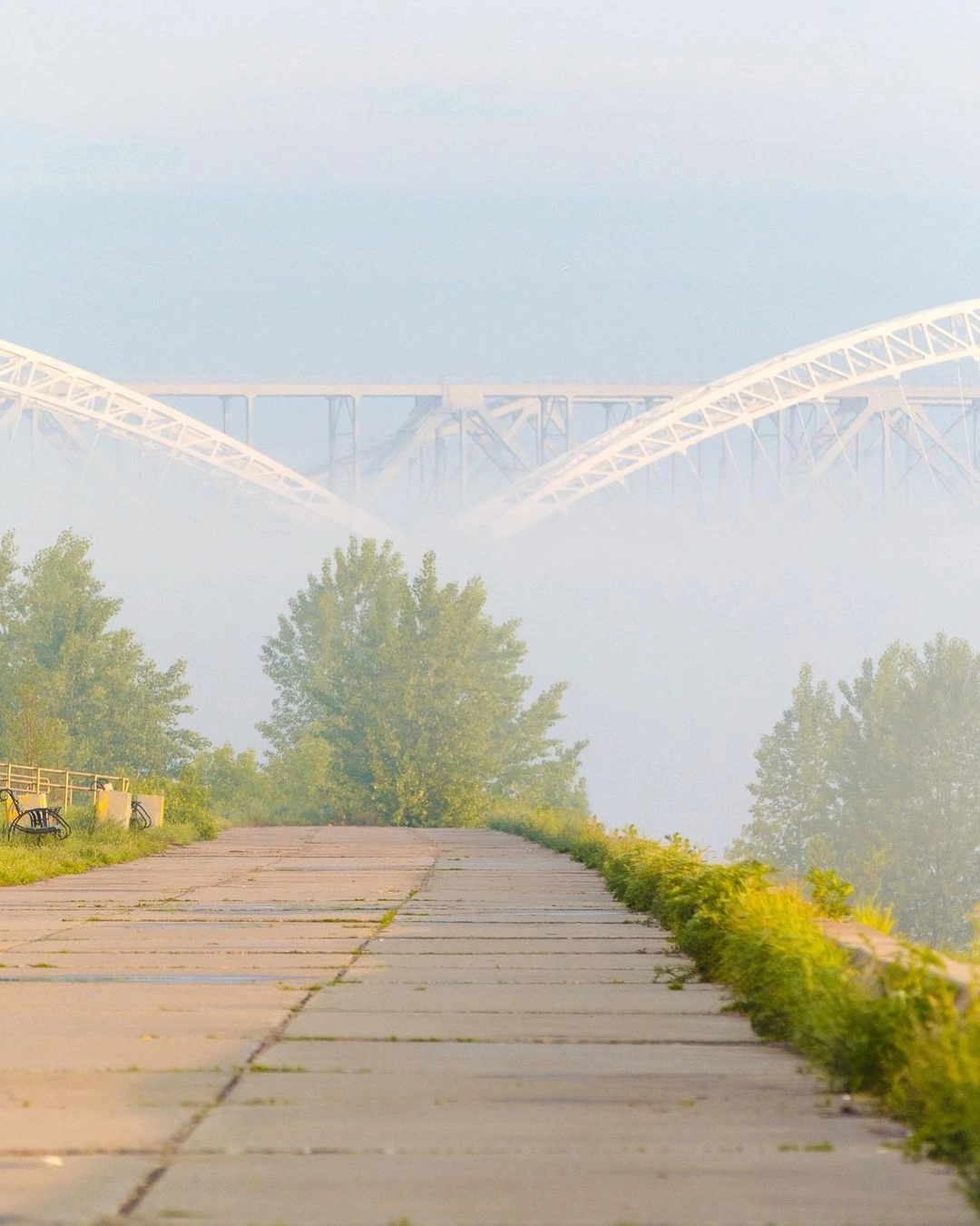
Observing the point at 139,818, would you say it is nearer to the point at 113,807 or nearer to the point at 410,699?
the point at 113,807

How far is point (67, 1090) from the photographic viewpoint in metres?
7.14

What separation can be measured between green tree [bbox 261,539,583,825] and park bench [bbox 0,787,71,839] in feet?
115

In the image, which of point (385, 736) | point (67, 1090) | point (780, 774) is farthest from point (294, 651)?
point (67, 1090)

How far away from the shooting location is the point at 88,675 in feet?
239

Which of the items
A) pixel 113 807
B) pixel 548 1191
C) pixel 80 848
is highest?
pixel 113 807

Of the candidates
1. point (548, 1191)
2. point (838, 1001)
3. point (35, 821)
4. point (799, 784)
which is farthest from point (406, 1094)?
point (799, 784)

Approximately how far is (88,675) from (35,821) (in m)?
49.3

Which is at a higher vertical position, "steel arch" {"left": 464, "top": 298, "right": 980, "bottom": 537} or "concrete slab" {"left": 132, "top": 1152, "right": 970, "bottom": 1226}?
"steel arch" {"left": 464, "top": 298, "right": 980, "bottom": 537}

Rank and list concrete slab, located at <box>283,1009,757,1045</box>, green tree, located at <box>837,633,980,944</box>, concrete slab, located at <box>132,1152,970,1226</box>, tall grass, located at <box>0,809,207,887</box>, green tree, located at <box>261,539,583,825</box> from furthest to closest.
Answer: green tree, located at <box>837,633,980,944</box> < green tree, located at <box>261,539,583,825</box> < tall grass, located at <box>0,809,207,887</box> < concrete slab, located at <box>283,1009,757,1045</box> < concrete slab, located at <box>132,1152,970,1226</box>

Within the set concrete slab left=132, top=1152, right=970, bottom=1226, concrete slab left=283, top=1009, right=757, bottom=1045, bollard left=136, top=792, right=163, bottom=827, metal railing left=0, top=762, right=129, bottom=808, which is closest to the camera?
concrete slab left=132, top=1152, right=970, bottom=1226

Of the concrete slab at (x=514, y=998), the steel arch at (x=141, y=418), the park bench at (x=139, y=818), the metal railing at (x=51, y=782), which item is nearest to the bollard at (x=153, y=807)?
the park bench at (x=139, y=818)

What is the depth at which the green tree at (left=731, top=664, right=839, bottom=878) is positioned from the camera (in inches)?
3789

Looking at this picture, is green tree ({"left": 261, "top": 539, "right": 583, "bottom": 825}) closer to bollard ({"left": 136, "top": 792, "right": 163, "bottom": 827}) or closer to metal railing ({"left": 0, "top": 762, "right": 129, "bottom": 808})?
metal railing ({"left": 0, "top": 762, "right": 129, "bottom": 808})

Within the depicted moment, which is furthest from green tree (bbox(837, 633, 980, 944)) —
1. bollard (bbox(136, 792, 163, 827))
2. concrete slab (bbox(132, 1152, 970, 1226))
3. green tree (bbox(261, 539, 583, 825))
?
concrete slab (bbox(132, 1152, 970, 1226))
